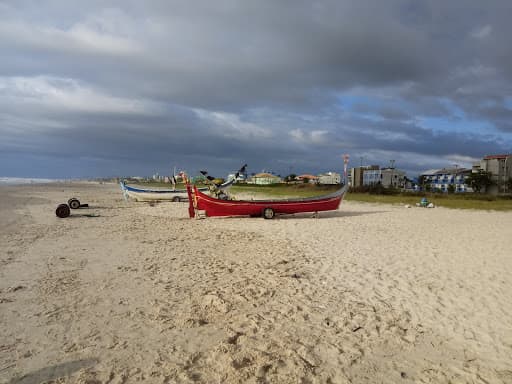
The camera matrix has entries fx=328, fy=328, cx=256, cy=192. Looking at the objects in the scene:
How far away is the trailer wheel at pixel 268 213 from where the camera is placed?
54.4ft

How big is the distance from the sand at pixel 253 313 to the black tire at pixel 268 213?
247 inches

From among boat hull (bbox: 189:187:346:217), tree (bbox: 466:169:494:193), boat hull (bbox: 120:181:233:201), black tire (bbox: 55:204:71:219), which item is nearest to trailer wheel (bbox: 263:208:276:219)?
boat hull (bbox: 189:187:346:217)

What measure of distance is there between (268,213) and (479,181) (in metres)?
63.2

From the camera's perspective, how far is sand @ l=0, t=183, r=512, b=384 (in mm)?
3721

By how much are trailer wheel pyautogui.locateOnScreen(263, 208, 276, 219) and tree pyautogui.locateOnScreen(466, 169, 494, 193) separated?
62.8 metres

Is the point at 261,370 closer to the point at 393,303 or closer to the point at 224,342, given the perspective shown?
the point at 224,342

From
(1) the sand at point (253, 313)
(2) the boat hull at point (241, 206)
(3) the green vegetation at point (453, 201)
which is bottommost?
(3) the green vegetation at point (453, 201)

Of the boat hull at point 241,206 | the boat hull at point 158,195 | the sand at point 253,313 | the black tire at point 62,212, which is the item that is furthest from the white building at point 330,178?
the sand at point 253,313

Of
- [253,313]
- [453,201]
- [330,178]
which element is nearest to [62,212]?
[253,313]

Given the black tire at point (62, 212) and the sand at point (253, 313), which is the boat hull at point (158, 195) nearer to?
the black tire at point (62, 212)

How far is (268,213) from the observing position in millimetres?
16625

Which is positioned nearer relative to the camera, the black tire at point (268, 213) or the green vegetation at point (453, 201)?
the black tire at point (268, 213)

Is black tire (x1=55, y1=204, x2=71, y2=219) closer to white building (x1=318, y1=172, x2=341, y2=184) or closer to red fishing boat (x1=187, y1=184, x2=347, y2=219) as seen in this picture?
red fishing boat (x1=187, y1=184, x2=347, y2=219)

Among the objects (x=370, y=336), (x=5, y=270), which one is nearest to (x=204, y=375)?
(x=370, y=336)
